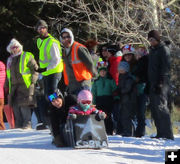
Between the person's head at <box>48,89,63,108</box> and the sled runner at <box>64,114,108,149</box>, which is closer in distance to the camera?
the sled runner at <box>64,114,108,149</box>

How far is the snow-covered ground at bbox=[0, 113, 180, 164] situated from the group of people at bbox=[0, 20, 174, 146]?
434mm

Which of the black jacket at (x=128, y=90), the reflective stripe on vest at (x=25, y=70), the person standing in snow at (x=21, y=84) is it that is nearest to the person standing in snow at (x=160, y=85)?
the black jacket at (x=128, y=90)

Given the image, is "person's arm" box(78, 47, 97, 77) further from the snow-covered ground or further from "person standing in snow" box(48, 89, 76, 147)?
the snow-covered ground

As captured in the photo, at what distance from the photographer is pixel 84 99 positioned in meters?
6.54

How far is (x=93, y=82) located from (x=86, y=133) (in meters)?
2.95

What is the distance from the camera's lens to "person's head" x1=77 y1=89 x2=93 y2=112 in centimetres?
654

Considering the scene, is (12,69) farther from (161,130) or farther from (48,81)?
(161,130)

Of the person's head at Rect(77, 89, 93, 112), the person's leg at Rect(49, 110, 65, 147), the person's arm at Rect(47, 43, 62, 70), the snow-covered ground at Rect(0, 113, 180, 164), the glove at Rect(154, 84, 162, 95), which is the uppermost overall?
the person's arm at Rect(47, 43, 62, 70)

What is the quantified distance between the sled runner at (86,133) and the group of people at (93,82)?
112 millimetres

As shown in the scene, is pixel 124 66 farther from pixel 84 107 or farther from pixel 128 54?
pixel 84 107

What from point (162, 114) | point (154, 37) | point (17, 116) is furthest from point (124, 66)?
point (17, 116)

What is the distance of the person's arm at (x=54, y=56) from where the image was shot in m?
7.30

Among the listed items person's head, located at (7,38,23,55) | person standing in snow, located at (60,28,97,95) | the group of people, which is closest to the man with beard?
the group of people

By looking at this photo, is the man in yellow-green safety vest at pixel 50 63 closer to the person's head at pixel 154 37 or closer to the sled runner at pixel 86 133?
the sled runner at pixel 86 133
